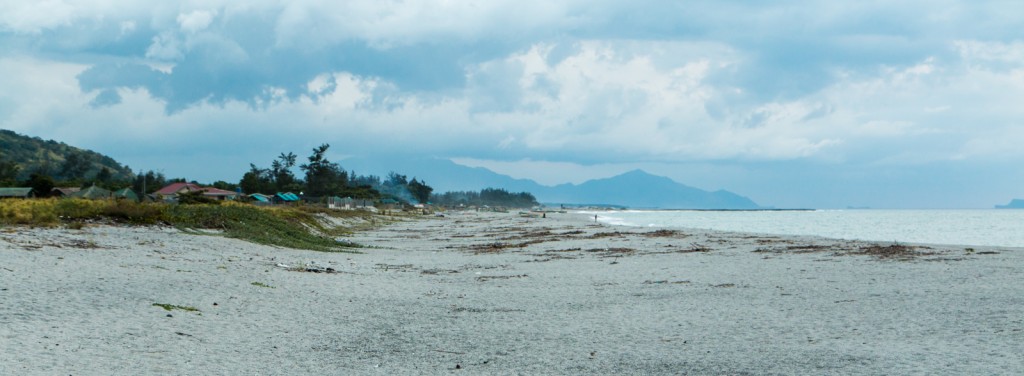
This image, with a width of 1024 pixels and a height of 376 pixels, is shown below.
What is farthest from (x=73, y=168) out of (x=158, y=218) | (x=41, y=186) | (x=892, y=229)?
(x=892, y=229)

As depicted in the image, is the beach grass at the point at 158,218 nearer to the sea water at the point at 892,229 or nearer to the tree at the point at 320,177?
the sea water at the point at 892,229

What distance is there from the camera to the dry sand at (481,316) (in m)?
9.14

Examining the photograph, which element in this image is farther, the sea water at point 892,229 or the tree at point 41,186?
the tree at point 41,186

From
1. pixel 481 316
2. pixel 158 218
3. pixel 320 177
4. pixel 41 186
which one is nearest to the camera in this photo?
pixel 481 316

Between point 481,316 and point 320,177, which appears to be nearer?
point 481,316

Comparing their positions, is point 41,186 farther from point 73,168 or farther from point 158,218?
point 73,168

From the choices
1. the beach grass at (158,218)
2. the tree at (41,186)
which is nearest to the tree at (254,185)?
the tree at (41,186)

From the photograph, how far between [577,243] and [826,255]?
13.6m

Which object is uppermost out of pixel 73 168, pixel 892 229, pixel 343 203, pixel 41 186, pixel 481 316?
pixel 73 168

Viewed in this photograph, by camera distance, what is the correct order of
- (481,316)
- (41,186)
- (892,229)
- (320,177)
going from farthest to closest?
(320,177), (41,186), (892,229), (481,316)

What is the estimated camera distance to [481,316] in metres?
13.4

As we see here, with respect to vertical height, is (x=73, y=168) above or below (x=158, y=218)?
above

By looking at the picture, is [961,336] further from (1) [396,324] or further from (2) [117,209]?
(2) [117,209]

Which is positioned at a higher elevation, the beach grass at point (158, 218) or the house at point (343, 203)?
the house at point (343, 203)
